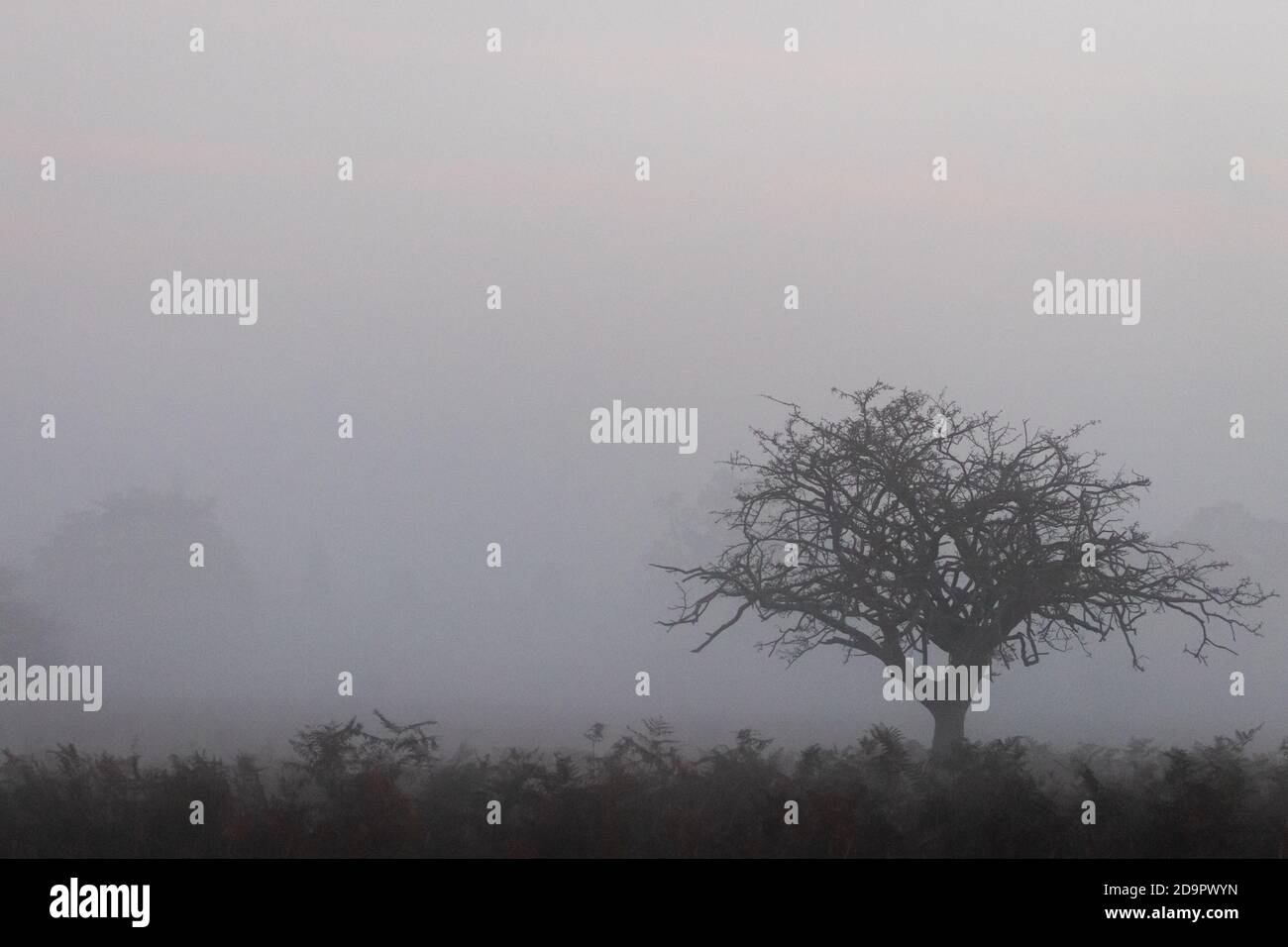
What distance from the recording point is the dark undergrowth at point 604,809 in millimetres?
15469

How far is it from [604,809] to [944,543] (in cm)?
789

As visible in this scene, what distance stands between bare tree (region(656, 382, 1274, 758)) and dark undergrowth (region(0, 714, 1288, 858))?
8.51 feet

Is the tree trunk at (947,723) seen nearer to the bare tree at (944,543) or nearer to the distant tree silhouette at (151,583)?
the bare tree at (944,543)

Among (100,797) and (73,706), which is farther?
(73,706)

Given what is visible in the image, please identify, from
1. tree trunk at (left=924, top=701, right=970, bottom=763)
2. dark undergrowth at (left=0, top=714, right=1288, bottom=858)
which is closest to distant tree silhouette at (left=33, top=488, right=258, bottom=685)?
dark undergrowth at (left=0, top=714, right=1288, bottom=858)

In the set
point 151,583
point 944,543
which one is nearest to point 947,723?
point 944,543

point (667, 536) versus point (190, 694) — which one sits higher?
point (667, 536)

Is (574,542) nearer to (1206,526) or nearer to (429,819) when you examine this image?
(1206,526)

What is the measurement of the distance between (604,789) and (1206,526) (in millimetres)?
104679

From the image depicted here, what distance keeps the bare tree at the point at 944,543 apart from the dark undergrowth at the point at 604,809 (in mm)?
2594

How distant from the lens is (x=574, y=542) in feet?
481

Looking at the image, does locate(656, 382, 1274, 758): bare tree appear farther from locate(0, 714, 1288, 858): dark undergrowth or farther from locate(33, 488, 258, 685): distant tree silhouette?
locate(33, 488, 258, 685): distant tree silhouette

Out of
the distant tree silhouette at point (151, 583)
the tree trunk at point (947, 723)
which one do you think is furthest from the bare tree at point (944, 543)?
the distant tree silhouette at point (151, 583)
